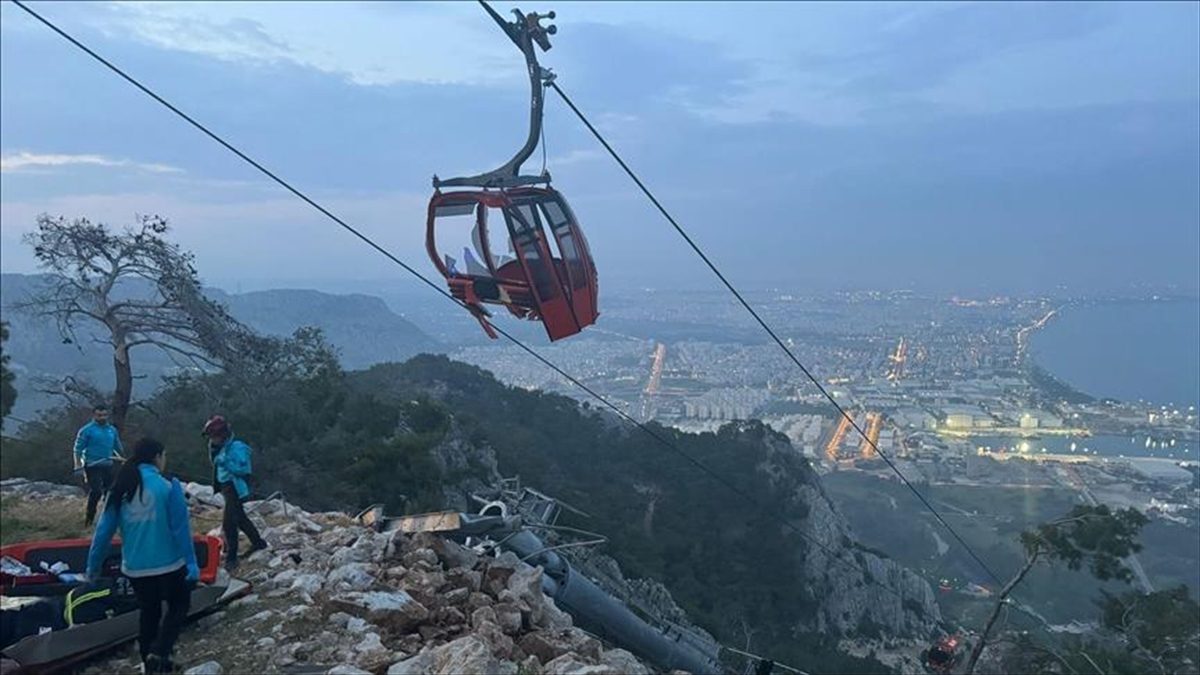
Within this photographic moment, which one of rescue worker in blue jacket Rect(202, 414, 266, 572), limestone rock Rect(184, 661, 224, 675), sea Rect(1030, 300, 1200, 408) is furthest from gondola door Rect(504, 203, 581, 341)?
sea Rect(1030, 300, 1200, 408)

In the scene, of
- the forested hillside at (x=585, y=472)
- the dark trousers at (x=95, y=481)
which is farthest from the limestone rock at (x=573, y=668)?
the forested hillside at (x=585, y=472)

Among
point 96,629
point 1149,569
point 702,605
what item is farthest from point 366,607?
point 1149,569

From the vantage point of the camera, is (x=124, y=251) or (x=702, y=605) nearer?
(x=124, y=251)

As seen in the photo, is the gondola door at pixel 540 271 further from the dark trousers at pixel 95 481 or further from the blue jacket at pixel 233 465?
the dark trousers at pixel 95 481

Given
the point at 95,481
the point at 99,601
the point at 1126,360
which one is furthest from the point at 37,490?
the point at 1126,360

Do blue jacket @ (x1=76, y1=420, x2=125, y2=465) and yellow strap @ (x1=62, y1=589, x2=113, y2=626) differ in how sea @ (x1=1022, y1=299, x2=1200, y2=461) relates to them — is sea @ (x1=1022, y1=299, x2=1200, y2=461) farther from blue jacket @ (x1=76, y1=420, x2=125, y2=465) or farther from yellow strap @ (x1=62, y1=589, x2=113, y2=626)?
yellow strap @ (x1=62, y1=589, x2=113, y2=626)

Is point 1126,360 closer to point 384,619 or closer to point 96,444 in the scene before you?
point 384,619

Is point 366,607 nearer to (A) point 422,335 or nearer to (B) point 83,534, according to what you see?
(B) point 83,534
